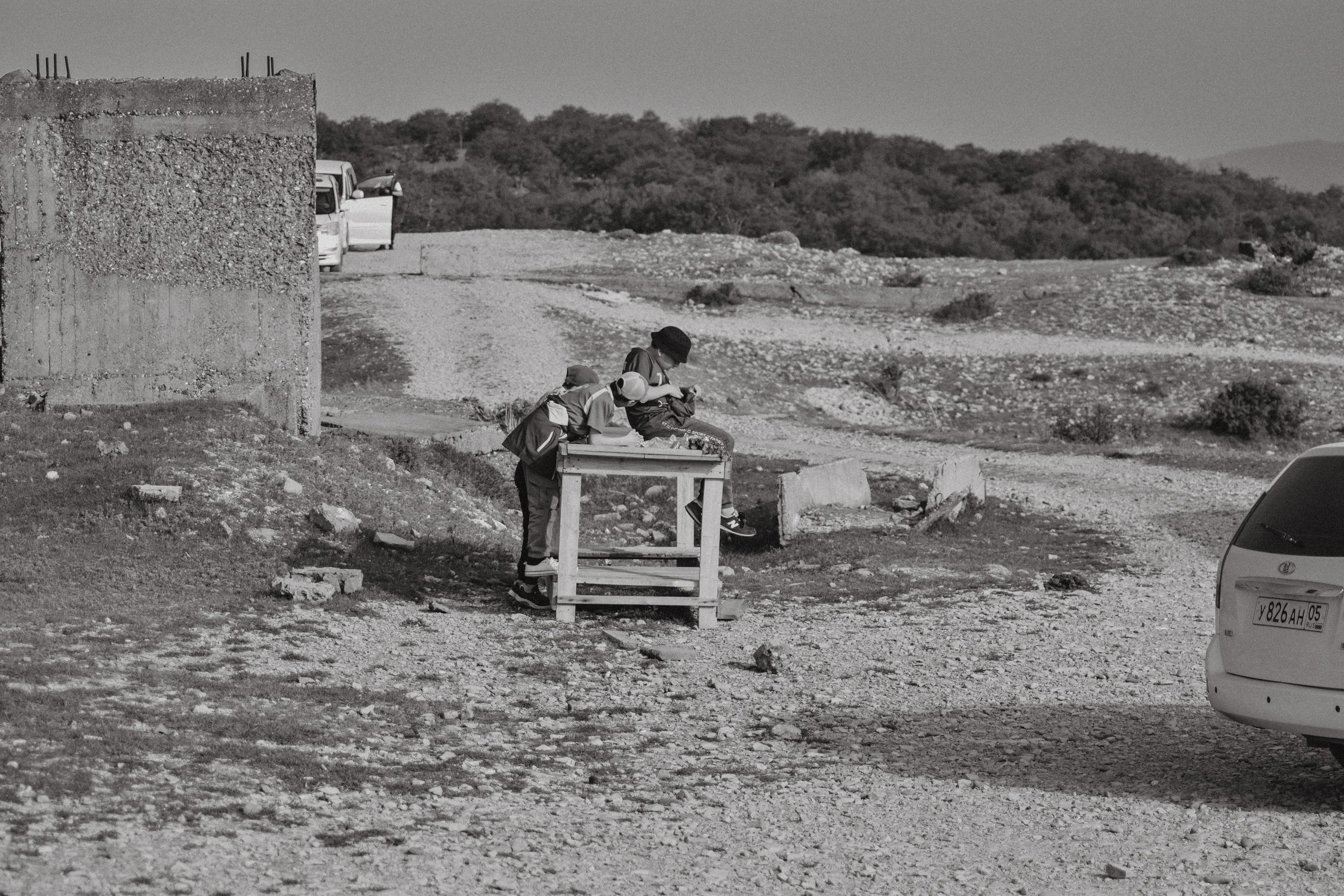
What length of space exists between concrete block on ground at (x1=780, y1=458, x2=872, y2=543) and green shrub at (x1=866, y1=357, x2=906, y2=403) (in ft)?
30.3

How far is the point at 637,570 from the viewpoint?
9.84 m

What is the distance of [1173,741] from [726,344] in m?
18.5

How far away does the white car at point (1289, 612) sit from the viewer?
5641mm

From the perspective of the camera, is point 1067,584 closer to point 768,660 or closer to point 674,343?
point 674,343

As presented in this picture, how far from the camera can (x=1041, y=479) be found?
17062 millimetres

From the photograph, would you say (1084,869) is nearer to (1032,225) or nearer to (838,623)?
(838,623)

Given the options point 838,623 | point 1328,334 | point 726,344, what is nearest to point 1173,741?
point 838,623

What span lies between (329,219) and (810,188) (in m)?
27.9

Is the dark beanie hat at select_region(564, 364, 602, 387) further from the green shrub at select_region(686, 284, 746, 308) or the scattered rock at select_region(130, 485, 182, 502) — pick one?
the green shrub at select_region(686, 284, 746, 308)

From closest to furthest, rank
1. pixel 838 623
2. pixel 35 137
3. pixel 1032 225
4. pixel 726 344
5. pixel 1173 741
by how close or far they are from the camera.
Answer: pixel 1173 741 < pixel 838 623 < pixel 35 137 < pixel 726 344 < pixel 1032 225

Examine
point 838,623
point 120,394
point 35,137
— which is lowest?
point 838,623

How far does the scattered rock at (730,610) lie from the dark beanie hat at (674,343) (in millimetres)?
1608

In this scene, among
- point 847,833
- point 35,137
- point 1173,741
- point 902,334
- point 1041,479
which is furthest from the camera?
point 902,334

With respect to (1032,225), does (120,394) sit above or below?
below
